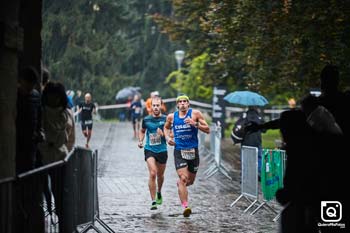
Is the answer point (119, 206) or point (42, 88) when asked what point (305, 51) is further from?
point (42, 88)

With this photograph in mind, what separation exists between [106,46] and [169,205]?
82.7 feet

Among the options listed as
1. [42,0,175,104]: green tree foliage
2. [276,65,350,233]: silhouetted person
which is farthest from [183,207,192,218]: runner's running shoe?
[276,65,350,233]: silhouetted person

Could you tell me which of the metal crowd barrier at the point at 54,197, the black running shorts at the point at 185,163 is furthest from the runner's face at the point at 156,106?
the metal crowd barrier at the point at 54,197

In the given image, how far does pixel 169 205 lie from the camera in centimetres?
1623

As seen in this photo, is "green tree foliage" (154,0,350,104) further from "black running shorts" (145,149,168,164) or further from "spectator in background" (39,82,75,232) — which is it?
"spectator in background" (39,82,75,232)

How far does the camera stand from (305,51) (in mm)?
21875

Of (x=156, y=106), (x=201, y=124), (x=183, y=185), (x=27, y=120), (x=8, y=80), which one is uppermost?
(x=8, y=80)

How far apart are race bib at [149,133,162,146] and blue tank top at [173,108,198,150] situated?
22.9 inches

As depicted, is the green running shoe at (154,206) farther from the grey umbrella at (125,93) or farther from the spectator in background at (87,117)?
the grey umbrella at (125,93)

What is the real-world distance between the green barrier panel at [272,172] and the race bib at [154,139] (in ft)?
6.06

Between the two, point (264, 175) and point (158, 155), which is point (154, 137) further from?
point (264, 175)

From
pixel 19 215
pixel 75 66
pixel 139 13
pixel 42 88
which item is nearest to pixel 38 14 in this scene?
pixel 42 88

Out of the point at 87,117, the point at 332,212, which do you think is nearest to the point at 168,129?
the point at 332,212

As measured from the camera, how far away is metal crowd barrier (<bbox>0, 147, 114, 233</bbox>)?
7.52m
